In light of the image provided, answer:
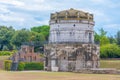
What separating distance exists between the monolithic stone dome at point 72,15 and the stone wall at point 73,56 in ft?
18.7

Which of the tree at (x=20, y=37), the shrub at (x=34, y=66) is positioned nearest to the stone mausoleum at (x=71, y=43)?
the shrub at (x=34, y=66)

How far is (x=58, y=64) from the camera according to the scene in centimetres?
7262

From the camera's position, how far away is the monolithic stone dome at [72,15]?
74.6 metres

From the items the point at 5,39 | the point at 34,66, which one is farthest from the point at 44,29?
the point at 34,66

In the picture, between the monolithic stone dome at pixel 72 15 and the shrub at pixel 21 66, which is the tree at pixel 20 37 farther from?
the shrub at pixel 21 66

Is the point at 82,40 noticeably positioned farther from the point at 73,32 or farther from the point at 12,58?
the point at 12,58

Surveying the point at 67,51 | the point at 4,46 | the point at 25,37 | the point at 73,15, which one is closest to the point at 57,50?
the point at 67,51

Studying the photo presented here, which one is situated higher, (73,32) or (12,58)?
(73,32)

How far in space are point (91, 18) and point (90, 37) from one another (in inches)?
145

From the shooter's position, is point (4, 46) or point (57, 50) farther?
point (4, 46)

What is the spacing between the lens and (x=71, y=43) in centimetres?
7306

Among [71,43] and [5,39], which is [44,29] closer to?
[5,39]

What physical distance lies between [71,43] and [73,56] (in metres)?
2.90

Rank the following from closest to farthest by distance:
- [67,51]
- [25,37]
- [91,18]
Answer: [67,51], [91,18], [25,37]
